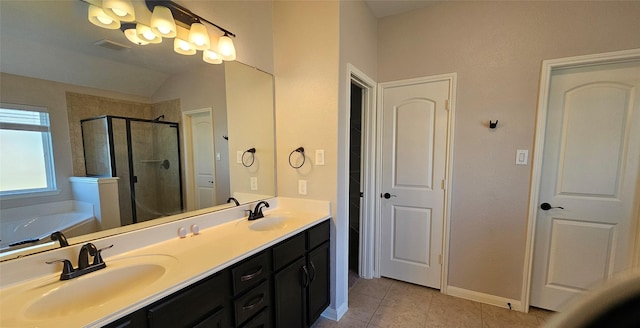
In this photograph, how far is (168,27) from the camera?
1.48 m

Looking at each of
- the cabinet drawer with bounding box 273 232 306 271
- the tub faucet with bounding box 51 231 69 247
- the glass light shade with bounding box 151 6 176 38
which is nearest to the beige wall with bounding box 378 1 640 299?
the cabinet drawer with bounding box 273 232 306 271

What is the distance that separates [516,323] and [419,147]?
1.58 metres

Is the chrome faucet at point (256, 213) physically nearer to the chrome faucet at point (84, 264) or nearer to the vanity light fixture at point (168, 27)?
the chrome faucet at point (84, 264)

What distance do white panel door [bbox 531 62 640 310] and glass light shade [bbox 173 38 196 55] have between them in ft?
8.71

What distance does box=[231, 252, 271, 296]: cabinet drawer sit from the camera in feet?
4.16

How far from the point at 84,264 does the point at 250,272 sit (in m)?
0.69

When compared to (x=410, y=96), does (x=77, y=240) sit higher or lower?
lower

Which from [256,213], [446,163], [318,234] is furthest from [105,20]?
[446,163]

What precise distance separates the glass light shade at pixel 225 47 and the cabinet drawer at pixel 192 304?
1.39 meters

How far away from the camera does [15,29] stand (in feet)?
3.39

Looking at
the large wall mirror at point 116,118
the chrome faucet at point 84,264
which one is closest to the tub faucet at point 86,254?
the chrome faucet at point 84,264

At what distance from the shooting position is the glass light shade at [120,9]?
124 centimetres

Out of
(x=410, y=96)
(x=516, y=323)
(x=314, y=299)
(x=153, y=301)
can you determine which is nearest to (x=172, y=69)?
(x=153, y=301)

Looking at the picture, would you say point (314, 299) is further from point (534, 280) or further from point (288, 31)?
point (288, 31)
